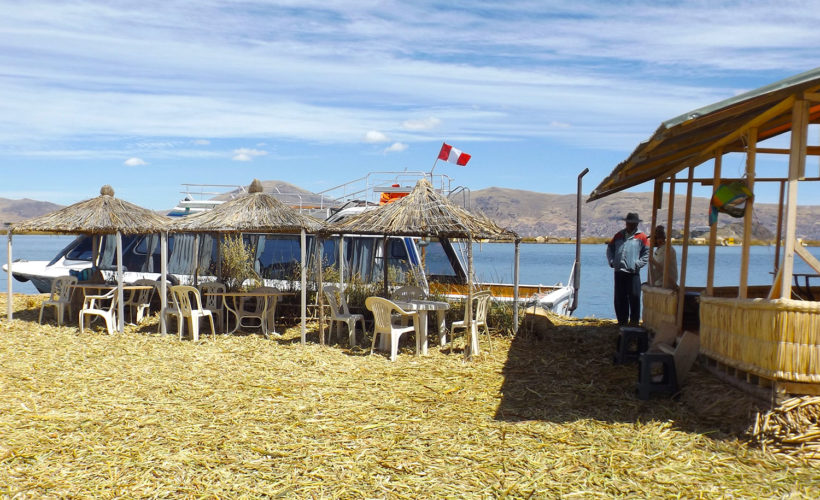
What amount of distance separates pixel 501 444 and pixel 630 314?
6.19 metres

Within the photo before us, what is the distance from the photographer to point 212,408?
7.04 m

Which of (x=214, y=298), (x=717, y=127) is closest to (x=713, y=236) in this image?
(x=717, y=127)

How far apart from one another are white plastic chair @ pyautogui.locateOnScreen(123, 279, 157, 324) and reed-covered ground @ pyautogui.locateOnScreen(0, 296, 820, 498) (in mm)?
3249

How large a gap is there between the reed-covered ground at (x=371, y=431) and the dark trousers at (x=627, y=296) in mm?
1924

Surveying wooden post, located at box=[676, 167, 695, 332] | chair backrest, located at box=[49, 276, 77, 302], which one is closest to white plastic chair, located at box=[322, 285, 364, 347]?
wooden post, located at box=[676, 167, 695, 332]

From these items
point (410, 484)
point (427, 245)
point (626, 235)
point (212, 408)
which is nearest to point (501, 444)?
point (410, 484)

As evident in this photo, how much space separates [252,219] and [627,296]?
5920mm

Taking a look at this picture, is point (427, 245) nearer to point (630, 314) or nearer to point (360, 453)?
point (630, 314)

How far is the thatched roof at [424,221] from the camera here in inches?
385

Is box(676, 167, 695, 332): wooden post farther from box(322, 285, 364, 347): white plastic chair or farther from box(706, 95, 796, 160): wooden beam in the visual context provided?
box(322, 285, 364, 347): white plastic chair

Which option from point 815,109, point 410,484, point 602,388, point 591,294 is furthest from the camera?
point 591,294

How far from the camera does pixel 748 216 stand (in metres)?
6.11

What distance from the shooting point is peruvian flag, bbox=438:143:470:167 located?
14359 millimetres

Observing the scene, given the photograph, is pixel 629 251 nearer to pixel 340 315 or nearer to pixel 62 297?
pixel 340 315
